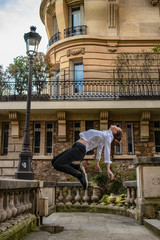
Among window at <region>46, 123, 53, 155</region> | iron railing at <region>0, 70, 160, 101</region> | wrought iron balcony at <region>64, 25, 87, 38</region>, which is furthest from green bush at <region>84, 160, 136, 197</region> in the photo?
wrought iron balcony at <region>64, 25, 87, 38</region>

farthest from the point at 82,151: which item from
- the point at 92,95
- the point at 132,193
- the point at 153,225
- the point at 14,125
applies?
the point at 14,125

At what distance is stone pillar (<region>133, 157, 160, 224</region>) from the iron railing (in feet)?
26.6

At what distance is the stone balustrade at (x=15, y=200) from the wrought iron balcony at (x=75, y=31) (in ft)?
43.3

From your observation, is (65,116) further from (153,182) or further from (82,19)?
(153,182)

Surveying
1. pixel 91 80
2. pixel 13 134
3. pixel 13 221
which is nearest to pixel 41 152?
pixel 13 134

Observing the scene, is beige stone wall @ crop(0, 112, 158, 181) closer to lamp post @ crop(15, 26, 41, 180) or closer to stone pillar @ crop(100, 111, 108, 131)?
stone pillar @ crop(100, 111, 108, 131)

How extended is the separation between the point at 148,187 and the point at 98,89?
979 cm

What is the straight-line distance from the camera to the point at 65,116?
15.1m

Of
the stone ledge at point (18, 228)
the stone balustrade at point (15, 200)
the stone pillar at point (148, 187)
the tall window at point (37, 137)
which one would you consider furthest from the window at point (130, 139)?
the stone ledge at point (18, 228)

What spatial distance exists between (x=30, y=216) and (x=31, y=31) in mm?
5990

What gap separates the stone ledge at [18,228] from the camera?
13.0 feet

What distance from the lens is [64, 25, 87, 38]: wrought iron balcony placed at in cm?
1737

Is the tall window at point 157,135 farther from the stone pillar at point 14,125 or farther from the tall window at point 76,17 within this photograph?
the tall window at point 76,17

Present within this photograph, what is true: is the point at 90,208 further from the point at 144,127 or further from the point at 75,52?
the point at 75,52
